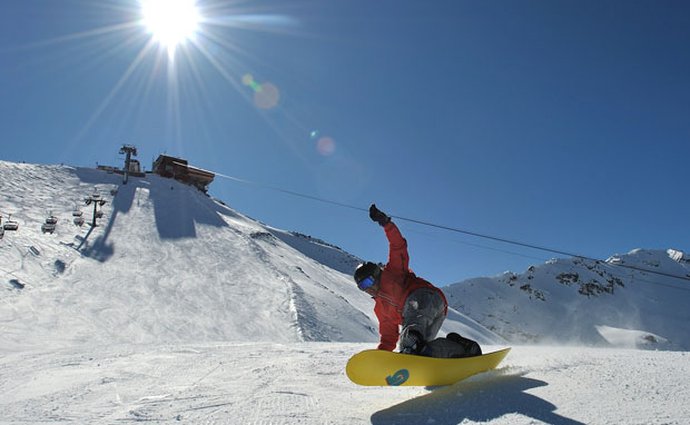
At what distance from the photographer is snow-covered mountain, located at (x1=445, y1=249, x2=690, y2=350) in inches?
5098

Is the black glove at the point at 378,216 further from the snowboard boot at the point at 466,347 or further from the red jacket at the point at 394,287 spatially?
the snowboard boot at the point at 466,347

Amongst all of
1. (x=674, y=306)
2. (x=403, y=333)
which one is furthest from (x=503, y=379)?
(x=674, y=306)

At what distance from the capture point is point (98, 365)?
604 cm

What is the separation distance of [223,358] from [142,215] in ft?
101

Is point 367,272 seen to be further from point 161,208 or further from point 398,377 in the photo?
point 161,208

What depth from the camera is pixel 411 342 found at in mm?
4414

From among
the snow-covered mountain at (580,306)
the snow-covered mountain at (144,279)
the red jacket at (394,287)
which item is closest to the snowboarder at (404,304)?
the red jacket at (394,287)

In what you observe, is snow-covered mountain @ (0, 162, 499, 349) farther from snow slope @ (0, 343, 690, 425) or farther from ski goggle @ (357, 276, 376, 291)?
ski goggle @ (357, 276, 376, 291)

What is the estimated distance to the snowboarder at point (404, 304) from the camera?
4.46 meters

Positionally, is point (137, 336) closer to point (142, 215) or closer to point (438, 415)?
point (438, 415)

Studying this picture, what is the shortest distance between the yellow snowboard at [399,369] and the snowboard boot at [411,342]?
0.84ft

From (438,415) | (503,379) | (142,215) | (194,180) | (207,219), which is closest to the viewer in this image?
(438,415)

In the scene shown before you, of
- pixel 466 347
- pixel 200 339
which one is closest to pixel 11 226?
pixel 200 339

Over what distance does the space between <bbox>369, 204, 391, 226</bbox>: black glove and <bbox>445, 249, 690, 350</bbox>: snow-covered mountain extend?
126576 millimetres
